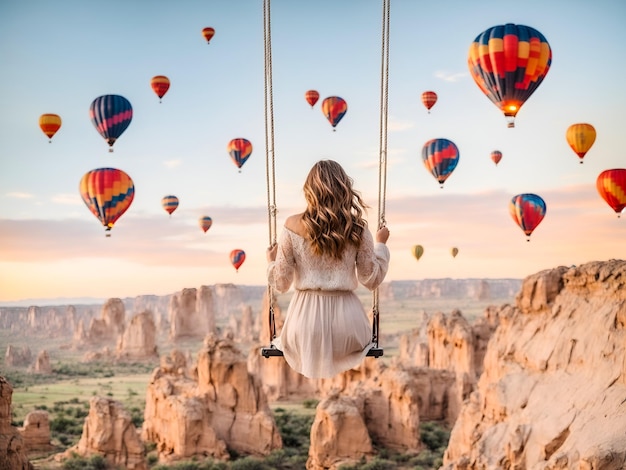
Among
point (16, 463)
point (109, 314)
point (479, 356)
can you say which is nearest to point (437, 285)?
point (109, 314)

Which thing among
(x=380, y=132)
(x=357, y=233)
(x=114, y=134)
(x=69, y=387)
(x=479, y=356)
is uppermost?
(x=114, y=134)

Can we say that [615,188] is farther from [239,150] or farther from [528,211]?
[239,150]

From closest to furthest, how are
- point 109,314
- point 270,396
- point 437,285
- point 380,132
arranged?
point 380,132 → point 270,396 → point 109,314 → point 437,285

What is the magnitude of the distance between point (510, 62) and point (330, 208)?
1534cm

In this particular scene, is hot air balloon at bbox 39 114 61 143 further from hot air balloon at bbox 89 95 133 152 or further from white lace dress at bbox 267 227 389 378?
white lace dress at bbox 267 227 389 378

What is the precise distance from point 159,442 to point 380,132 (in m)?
19.0

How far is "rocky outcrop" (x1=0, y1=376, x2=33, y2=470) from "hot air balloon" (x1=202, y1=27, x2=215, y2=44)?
21730 mm

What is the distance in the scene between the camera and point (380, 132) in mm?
5262

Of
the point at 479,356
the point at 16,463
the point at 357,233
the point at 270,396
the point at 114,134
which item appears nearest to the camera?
the point at 357,233

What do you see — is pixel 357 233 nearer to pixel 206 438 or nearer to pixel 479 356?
pixel 206 438

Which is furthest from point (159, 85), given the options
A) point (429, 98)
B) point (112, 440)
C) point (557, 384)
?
point (557, 384)

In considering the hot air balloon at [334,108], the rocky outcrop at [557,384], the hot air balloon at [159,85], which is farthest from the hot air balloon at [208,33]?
the rocky outcrop at [557,384]

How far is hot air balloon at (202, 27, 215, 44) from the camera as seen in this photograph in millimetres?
31891

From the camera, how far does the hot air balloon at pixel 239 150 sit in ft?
104
